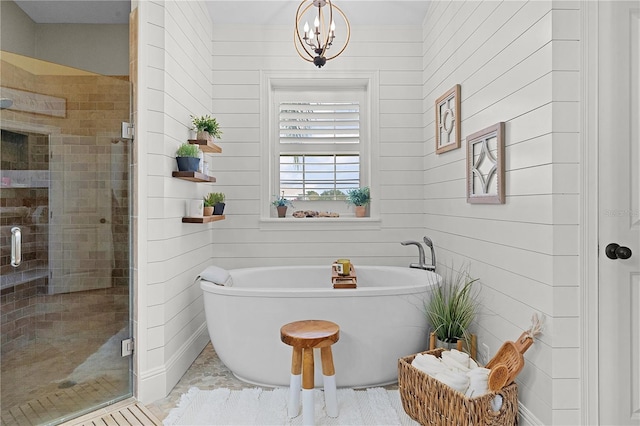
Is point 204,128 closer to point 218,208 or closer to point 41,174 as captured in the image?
point 218,208

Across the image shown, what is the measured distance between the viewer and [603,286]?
1.54 m

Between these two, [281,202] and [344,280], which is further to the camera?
[281,202]

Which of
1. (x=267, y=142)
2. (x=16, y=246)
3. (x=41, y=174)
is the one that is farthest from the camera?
(x=267, y=142)

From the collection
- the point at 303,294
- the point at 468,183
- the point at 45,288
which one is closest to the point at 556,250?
the point at 468,183

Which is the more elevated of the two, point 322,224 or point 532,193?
point 532,193

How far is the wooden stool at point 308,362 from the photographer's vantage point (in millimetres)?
1959

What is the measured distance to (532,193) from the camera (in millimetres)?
1745

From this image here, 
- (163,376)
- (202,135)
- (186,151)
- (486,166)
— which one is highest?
(202,135)

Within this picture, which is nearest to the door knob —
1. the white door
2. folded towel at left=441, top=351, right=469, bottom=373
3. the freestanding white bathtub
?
the white door

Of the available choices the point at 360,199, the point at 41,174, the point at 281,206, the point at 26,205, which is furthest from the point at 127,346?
the point at 360,199

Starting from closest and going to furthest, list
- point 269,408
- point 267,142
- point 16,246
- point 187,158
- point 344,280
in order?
point 16,246 < point 269,408 < point 187,158 < point 344,280 < point 267,142

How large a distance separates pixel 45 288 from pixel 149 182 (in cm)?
75

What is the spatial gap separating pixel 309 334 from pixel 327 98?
2.24 meters

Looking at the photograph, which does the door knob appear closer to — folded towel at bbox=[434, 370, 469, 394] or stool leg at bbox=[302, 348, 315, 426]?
folded towel at bbox=[434, 370, 469, 394]
